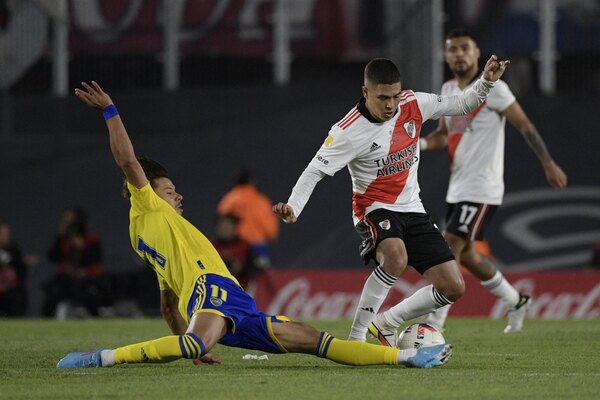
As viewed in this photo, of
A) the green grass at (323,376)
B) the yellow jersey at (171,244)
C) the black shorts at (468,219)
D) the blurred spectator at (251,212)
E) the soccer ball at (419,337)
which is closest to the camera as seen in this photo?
the green grass at (323,376)

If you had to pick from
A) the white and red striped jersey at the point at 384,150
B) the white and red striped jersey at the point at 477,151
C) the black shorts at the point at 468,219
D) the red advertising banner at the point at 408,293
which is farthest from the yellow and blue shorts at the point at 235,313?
the red advertising banner at the point at 408,293

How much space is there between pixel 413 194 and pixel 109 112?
7.20 feet

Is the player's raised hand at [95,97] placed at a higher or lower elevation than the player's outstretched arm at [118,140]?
higher

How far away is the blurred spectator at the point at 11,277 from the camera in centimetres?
1742

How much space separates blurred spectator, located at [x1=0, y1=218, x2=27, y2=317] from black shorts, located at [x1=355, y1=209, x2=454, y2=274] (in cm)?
951

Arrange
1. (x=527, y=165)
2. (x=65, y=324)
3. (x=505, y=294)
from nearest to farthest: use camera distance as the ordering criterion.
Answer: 1. (x=505, y=294)
2. (x=65, y=324)
3. (x=527, y=165)

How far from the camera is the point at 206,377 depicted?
7.52 m

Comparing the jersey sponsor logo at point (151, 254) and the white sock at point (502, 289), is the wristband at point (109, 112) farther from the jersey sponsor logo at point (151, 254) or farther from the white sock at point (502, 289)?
the white sock at point (502, 289)

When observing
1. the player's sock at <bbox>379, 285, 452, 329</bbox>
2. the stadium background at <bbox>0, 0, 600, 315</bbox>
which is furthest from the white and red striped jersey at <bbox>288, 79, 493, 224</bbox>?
the stadium background at <bbox>0, 0, 600, 315</bbox>

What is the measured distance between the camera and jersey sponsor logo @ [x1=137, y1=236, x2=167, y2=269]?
808 centimetres

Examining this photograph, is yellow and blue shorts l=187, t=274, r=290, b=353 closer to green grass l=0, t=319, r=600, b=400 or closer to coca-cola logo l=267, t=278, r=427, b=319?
green grass l=0, t=319, r=600, b=400

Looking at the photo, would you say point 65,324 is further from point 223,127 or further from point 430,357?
point 430,357

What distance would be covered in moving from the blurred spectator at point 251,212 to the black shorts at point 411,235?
9.40 m

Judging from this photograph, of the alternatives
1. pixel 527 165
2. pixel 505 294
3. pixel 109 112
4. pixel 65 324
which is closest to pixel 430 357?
pixel 109 112
